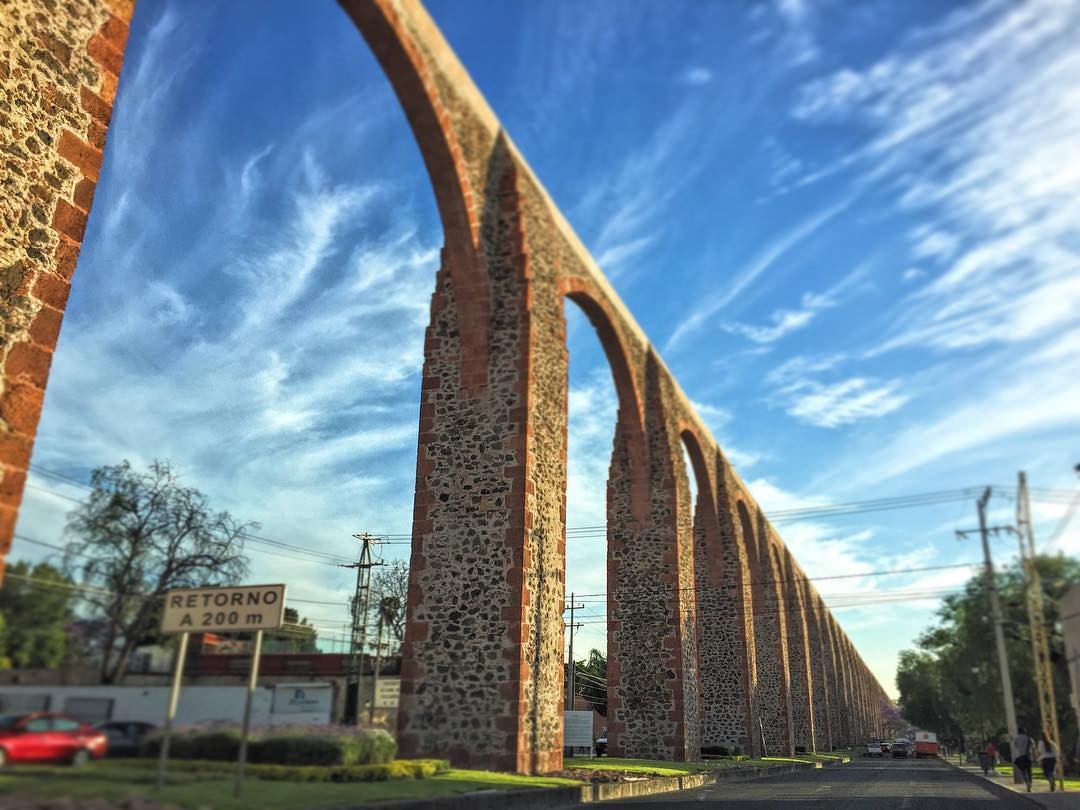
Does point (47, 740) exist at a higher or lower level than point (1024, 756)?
higher

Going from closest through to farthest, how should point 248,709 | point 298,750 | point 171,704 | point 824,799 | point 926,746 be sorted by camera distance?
point 171,704, point 248,709, point 298,750, point 824,799, point 926,746

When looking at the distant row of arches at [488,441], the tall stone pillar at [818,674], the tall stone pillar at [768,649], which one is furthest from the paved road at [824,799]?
the tall stone pillar at [818,674]

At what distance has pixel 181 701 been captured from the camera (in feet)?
20.5

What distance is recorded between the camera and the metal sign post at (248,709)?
255 inches

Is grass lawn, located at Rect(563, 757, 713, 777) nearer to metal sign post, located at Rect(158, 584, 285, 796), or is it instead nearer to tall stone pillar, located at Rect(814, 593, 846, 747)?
metal sign post, located at Rect(158, 584, 285, 796)

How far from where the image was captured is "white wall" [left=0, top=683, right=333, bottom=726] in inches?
214

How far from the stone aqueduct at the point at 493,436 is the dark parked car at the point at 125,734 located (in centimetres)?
147

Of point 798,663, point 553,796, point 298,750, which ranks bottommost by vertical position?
point 553,796

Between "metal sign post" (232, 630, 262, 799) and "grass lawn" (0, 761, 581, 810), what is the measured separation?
0.27 ft

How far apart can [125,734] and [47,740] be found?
612mm

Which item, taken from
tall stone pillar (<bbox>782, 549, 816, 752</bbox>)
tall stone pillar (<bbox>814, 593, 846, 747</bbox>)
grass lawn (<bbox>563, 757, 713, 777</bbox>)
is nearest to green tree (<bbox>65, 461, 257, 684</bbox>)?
grass lawn (<bbox>563, 757, 713, 777</bbox>)

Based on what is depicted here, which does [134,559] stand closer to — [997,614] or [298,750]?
[298,750]

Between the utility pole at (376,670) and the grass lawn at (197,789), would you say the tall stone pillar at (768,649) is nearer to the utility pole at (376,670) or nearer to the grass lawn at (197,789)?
the utility pole at (376,670)

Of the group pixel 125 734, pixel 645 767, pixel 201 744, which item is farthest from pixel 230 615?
pixel 645 767
